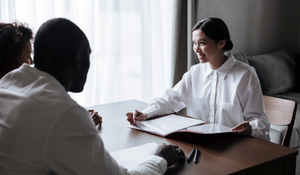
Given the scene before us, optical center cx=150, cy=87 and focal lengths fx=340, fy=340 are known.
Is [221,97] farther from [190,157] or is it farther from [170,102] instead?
[190,157]

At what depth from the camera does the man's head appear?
910 mm

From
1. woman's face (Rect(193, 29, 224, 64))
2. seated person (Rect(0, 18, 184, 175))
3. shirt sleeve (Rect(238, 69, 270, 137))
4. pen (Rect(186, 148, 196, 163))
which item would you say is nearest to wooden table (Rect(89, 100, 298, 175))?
pen (Rect(186, 148, 196, 163))

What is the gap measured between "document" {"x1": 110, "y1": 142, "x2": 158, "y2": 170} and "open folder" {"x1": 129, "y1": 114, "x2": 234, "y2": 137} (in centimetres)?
15

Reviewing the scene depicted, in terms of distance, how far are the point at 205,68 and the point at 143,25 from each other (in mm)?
1063

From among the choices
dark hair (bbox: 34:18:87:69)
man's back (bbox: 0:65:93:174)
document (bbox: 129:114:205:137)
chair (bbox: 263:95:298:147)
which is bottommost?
chair (bbox: 263:95:298:147)

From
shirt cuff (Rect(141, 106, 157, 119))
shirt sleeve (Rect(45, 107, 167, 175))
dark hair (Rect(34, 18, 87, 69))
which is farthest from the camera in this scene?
shirt cuff (Rect(141, 106, 157, 119))

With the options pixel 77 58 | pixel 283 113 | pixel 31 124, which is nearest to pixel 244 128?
pixel 283 113

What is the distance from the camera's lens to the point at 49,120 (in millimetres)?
796

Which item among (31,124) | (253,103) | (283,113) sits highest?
(31,124)

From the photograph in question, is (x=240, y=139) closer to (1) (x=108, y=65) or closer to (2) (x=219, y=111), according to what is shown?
(2) (x=219, y=111)

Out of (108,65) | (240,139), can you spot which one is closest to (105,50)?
(108,65)

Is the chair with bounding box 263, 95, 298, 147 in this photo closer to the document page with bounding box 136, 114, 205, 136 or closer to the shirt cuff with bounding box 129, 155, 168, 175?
the document page with bounding box 136, 114, 205, 136

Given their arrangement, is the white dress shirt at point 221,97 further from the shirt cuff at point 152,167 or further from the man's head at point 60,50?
the man's head at point 60,50

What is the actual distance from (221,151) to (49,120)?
0.69m
